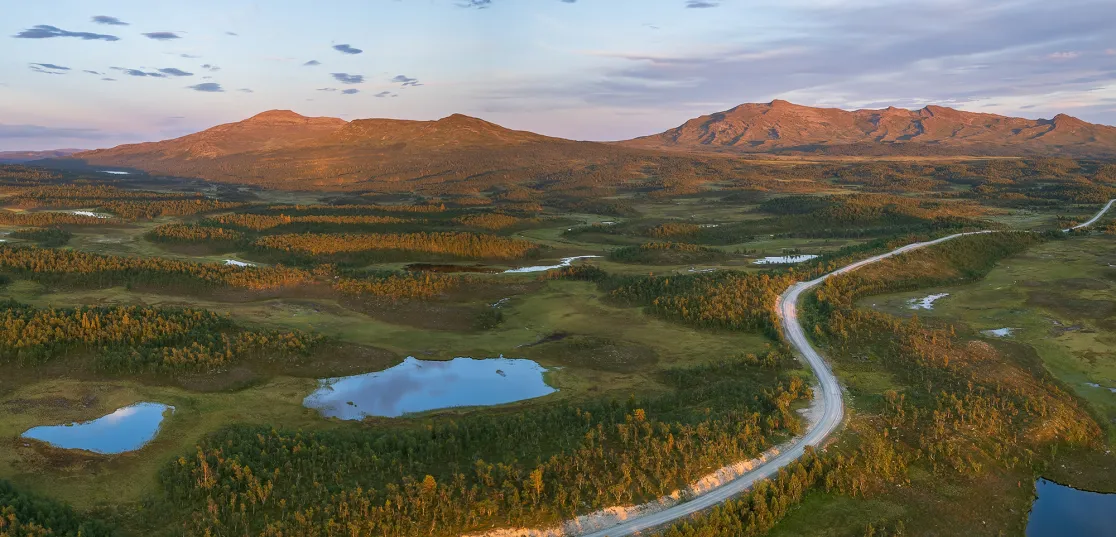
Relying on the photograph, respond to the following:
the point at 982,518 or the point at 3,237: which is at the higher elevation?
the point at 3,237

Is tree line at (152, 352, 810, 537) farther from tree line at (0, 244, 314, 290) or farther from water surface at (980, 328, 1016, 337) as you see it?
tree line at (0, 244, 314, 290)

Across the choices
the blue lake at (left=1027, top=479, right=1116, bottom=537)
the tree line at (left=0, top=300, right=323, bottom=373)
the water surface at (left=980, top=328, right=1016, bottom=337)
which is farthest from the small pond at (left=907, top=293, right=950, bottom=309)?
the tree line at (left=0, top=300, right=323, bottom=373)

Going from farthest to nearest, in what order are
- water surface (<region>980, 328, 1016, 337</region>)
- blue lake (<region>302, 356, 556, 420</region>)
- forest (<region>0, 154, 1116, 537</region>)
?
water surface (<region>980, 328, 1016, 337</region>)
blue lake (<region>302, 356, 556, 420</region>)
forest (<region>0, 154, 1116, 537</region>)

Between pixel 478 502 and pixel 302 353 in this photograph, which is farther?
pixel 302 353

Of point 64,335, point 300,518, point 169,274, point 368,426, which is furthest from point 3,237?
point 300,518

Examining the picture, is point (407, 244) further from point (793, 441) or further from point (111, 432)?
point (793, 441)

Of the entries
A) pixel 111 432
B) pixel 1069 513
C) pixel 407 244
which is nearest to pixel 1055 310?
pixel 1069 513

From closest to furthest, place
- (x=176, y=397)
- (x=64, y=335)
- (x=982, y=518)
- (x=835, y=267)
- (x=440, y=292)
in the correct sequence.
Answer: (x=982, y=518) → (x=176, y=397) → (x=64, y=335) → (x=440, y=292) → (x=835, y=267)

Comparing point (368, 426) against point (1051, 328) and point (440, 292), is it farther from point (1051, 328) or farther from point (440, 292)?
point (1051, 328)
